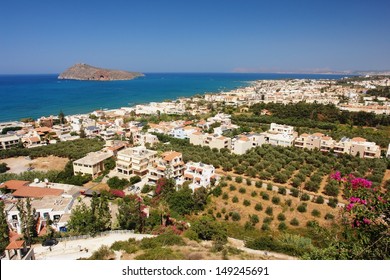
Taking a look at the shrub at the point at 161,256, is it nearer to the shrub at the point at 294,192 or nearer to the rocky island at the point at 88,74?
the shrub at the point at 294,192

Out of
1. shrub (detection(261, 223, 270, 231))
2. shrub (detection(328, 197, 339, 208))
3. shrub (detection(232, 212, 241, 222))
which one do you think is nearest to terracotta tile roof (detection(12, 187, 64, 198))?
shrub (detection(232, 212, 241, 222))

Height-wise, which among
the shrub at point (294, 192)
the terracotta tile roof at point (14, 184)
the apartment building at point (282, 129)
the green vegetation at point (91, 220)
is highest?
the apartment building at point (282, 129)

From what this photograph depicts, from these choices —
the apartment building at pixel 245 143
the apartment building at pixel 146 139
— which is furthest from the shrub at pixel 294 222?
the apartment building at pixel 146 139

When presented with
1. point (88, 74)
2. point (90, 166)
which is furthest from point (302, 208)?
point (88, 74)

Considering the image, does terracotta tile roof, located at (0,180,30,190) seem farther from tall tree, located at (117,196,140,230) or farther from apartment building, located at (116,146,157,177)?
tall tree, located at (117,196,140,230)

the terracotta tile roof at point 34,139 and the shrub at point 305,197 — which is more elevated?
the terracotta tile roof at point 34,139

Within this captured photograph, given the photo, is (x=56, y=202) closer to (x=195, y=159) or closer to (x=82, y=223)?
(x=82, y=223)

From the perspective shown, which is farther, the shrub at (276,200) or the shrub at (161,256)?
the shrub at (276,200)

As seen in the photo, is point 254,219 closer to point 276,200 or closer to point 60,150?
point 276,200
